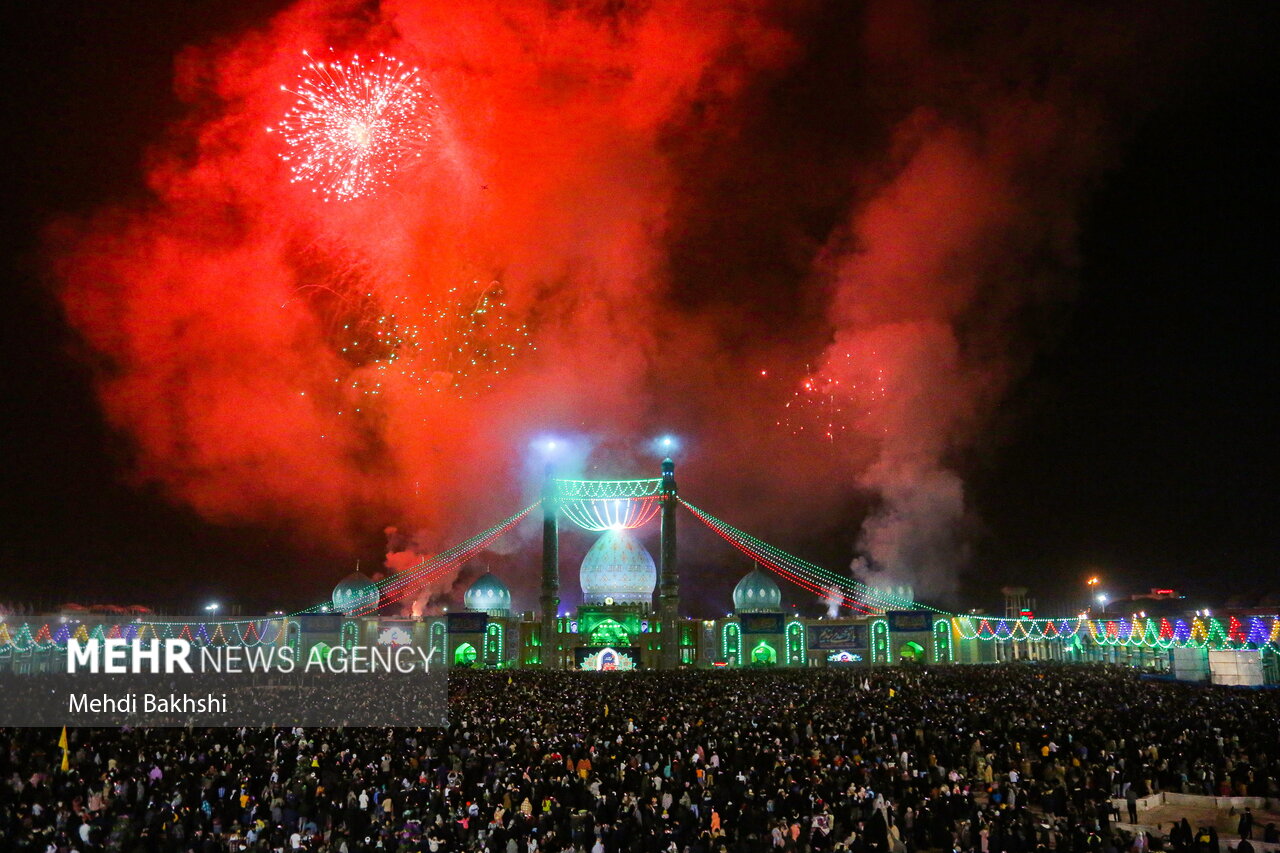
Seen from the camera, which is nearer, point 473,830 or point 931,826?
point 473,830

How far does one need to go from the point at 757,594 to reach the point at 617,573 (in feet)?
33.8

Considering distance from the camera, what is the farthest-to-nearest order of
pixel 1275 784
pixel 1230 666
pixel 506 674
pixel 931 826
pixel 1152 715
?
pixel 506 674 < pixel 1230 666 < pixel 1152 715 < pixel 1275 784 < pixel 931 826

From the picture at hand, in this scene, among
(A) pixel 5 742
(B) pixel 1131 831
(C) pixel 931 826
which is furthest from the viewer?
(A) pixel 5 742

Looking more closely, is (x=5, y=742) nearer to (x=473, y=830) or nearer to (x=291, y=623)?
(x=473, y=830)

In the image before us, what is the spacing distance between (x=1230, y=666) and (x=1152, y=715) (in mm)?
18424

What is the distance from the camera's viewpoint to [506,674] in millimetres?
47844

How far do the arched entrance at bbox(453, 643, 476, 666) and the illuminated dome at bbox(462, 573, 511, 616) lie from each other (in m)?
6.26

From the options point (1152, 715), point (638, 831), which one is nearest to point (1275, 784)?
point (1152, 715)

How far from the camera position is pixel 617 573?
72188 millimetres

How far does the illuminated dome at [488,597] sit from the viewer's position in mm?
74062

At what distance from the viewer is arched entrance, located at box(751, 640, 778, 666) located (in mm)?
65825

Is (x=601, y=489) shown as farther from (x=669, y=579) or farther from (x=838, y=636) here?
(x=838, y=636)

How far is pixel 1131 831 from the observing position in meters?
17.3

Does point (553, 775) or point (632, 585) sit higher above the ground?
point (632, 585)
